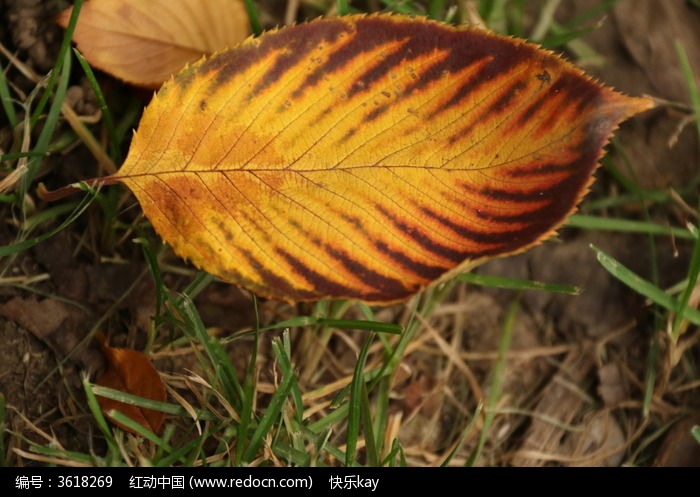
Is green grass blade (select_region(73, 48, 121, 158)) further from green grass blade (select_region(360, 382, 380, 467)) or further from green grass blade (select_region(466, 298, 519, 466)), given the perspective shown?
green grass blade (select_region(466, 298, 519, 466))

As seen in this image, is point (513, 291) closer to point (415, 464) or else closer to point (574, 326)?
point (574, 326)

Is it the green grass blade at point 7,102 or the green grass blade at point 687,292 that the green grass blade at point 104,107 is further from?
the green grass blade at point 687,292

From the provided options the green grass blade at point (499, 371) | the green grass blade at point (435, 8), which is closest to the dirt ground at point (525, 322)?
the green grass blade at point (499, 371)

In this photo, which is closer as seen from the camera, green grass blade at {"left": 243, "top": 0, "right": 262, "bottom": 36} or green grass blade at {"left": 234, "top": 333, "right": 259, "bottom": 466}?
green grass blade at {"left": 234, "top": 333, "right": 259, "bottom": 466}

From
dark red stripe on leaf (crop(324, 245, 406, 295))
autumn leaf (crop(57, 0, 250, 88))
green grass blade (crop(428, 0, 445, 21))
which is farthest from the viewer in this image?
green grass blade (crop(428, 0, 445, 21))

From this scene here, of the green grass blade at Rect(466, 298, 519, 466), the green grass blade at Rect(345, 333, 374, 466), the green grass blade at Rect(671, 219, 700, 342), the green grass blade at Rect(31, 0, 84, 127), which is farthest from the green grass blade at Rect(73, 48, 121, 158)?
the green grass blade at Rect(671, 219, 700, 342)

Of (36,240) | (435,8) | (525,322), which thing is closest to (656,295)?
(525,322)
